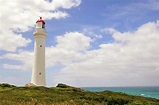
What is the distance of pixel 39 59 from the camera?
139 ft

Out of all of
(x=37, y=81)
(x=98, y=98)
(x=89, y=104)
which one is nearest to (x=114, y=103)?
(x=98, y=98)

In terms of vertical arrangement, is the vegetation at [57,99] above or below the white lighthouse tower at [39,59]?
below

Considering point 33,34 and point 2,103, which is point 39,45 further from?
point 2,103

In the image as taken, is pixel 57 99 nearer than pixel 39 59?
Yes

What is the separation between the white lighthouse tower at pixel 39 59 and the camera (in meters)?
41.9

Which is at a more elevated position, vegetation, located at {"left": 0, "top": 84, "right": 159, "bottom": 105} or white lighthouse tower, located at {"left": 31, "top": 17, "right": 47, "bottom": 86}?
white lighthouse tower, located at {"left": 31, "top": 17, "right": 47, "bottom": 86}

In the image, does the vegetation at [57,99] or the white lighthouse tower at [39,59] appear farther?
the white lighthouse tower at [39,59]

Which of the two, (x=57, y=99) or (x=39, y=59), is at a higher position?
(x=39, y=59)

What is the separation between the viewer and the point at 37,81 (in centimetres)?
4178

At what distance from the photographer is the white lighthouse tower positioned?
138ft

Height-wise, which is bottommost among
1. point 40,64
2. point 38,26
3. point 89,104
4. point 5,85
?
point 89,104

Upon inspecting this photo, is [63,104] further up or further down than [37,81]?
further down

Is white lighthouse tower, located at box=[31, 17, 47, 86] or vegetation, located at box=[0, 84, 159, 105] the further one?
white lighthouse tower, located at box=[31, 17, 47, 86]

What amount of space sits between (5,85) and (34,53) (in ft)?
22.5
